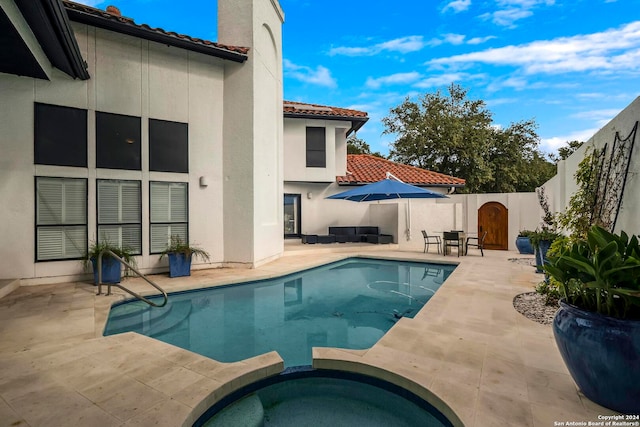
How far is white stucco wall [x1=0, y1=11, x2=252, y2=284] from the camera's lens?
7.30 meters

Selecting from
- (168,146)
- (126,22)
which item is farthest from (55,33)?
(168,146)

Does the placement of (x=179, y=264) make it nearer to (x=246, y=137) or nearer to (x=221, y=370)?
(x=246, y=137)

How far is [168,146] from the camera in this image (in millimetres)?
9219

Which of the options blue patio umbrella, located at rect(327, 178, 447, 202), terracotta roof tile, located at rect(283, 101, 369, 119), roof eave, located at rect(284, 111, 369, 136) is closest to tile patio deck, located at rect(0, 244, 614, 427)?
blue patio umbrella, located at rect(327, 178, 447, 202)

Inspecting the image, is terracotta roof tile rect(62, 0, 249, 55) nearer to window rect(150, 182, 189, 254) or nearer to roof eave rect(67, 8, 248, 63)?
roof eave rect(67, 8, 248, 63)

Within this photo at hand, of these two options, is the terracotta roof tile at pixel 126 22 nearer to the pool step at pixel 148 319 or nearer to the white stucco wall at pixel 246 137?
the white stucco wall at pixel 246 137

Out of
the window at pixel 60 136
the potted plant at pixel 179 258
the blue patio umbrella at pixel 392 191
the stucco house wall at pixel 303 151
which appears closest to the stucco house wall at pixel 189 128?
the window at pixel 60 136

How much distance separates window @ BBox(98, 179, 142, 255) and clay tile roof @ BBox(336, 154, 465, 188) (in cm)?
1002

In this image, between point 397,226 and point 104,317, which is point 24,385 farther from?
point 397,226

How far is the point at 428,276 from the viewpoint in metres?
9.91

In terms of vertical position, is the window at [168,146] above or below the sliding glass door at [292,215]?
above

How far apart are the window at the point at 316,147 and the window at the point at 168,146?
704 centimetres

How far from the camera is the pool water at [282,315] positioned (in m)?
4.98

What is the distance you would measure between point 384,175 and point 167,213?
493 inches
